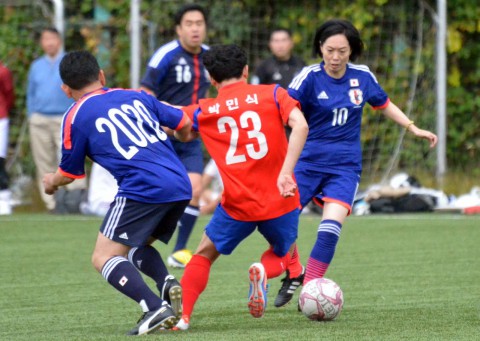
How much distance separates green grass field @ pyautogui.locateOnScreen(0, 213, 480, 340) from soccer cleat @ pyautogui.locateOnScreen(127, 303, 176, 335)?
6 centimetres

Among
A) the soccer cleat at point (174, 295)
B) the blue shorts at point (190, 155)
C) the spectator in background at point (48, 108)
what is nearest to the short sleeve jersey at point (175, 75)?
the blue shorts at point (190, 155)

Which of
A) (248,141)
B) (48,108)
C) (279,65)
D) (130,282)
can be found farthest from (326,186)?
(48,108)

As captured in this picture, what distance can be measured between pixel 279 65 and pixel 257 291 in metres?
6.81

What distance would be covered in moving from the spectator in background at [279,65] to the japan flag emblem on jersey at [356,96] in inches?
212

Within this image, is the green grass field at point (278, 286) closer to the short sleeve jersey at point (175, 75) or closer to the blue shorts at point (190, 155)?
the blue shorts at point (190, 155)

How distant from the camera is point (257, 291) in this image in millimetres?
5758

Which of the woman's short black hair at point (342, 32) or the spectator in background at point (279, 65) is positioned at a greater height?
the woman's short black hair at point (342, 32)

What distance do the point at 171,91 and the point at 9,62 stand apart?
245 inches

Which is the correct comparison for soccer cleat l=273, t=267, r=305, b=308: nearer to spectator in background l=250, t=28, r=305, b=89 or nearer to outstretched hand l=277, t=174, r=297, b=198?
outstretched hand l=277, t=174, r=297, b=198

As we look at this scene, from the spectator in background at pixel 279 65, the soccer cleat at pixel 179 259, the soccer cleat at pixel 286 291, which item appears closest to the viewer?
the soccer cleat at pixel 286 291

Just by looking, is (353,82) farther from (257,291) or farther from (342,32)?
(257,291)

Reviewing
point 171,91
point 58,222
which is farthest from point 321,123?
point 58,222

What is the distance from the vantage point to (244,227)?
19.6 feet

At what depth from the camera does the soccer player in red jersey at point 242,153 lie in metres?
5.85
